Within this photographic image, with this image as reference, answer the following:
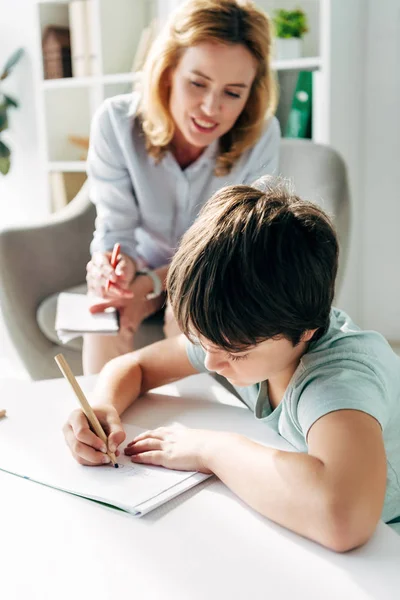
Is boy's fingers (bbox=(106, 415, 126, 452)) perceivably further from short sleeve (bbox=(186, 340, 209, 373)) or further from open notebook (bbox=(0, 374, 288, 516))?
short sleeve (bbox=(186, 340, 209, 373))

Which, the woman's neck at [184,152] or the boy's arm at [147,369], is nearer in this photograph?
the boy's arm at [147,369]

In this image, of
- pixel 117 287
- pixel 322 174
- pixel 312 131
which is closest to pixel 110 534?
pixel 117 287

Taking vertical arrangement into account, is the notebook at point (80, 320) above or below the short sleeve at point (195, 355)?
below

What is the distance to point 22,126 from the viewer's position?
3625 millimetres

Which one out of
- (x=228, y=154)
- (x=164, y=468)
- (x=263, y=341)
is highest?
(x=228, y=154)

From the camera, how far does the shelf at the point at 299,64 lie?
8.16 ft

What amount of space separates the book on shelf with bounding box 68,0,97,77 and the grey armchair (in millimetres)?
1235

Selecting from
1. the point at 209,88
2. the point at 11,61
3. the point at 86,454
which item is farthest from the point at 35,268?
the point at 11,61

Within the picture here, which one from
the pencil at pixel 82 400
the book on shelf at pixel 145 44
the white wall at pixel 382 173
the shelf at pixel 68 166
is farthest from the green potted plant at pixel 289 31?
the pencil at pixel 82 400

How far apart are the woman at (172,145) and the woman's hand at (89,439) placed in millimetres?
710

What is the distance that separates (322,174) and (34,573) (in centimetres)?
156

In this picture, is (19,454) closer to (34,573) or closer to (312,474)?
(34,573)

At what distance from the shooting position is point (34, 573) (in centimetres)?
63

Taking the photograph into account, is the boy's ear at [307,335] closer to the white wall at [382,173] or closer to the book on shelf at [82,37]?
the white wall at [382,173]
